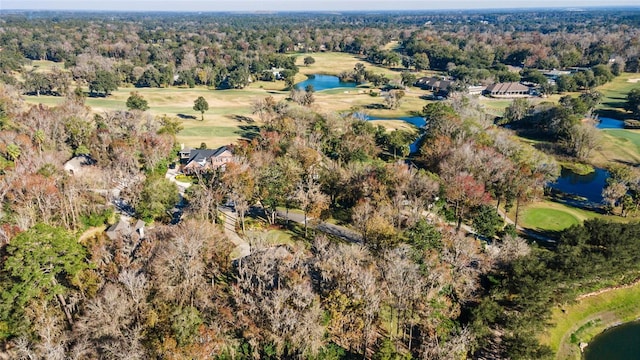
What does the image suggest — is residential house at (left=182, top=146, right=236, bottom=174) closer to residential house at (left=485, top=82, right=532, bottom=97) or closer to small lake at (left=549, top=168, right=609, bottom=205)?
small lake at (left=549, top=168, right=609, bottom=205)

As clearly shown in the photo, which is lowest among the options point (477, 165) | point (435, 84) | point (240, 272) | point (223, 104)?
point (240, 272)

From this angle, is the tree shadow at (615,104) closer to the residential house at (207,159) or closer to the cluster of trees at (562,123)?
the cluster of trees at (562,123)

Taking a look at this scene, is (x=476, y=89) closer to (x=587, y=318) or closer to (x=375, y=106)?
(x=375, y=106)

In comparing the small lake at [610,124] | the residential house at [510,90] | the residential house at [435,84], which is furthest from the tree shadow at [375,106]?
the small lake at [610,124]

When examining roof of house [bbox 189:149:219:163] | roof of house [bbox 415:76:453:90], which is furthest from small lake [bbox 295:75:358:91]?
roof of house [bbox 189:149:219:163]

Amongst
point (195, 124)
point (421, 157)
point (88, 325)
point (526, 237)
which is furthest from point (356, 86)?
point (88, 325)

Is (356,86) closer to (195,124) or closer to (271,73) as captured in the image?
(271,73)

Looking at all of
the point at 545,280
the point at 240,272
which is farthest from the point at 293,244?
the point at 545,280
